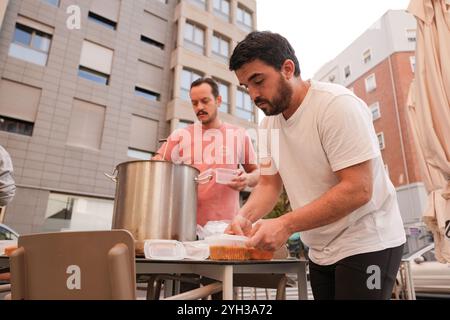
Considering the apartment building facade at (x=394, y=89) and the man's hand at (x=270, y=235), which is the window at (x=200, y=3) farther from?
the man's hand at (x=270, y=235)

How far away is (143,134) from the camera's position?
11164mm

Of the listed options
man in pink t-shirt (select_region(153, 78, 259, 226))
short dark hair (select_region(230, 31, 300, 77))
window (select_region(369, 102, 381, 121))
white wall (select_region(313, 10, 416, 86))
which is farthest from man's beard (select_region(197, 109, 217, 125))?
white wall (select_region(313, 10, 416, 86))

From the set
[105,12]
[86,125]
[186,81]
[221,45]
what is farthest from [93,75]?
[221,45]

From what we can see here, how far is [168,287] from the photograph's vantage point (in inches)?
78.4

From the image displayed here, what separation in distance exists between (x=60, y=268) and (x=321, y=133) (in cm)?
95

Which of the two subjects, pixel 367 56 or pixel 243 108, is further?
pixel 367 56

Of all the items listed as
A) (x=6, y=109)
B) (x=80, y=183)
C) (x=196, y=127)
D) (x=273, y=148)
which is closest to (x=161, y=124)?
(x=80, y=183)

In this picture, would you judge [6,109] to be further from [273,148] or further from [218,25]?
[273,148]

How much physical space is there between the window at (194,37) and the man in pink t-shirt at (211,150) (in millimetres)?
11341

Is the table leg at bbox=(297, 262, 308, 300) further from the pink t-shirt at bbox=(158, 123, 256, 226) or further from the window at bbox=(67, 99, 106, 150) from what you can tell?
the window at bbox=(67, 99, 106, 150)

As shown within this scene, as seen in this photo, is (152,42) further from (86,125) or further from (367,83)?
(367,83)

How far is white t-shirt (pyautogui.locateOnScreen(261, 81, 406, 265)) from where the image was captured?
111cm

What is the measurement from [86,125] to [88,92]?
1080 millimetres

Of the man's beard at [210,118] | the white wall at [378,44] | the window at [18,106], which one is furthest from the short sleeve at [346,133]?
the white wall at [378,44]
